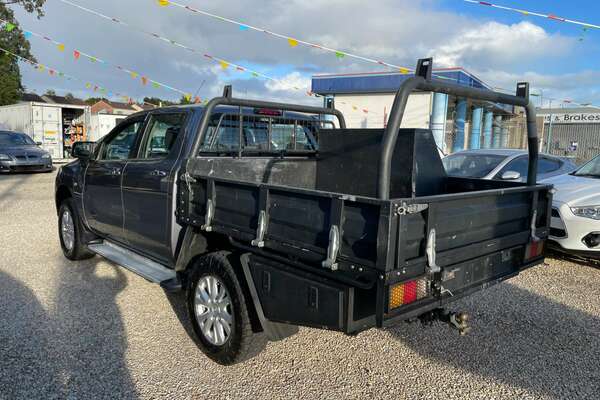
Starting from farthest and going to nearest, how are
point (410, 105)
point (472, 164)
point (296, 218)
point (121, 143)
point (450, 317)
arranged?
point (410, 105)
point (472, 164)
point (121, 143)
point (450, 317)
point (296, 218)

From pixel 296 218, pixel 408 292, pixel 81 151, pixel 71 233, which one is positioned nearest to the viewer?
pixel 408 292

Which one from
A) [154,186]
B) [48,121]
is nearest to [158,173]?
[154,186]

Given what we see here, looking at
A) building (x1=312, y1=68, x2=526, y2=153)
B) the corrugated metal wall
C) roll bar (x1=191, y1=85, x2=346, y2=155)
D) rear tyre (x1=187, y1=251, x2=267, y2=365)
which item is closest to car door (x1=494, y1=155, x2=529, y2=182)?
roll bar (x1=191, y1=85, x2=346, y2=155)

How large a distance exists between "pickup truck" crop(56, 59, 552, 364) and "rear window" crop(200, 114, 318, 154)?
0.5 inches

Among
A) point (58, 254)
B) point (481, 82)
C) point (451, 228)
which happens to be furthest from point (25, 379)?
point (481, 82)

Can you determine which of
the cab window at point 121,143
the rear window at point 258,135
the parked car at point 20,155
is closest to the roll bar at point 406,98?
the rear window at point 258,135

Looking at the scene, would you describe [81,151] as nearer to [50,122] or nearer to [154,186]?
[154,186]

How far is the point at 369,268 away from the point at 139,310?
2.75 m

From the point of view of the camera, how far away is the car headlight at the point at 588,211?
17.7 feet

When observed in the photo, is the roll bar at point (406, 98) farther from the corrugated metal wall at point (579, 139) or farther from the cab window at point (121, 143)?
the corrugated metal wall at point (579, 139)

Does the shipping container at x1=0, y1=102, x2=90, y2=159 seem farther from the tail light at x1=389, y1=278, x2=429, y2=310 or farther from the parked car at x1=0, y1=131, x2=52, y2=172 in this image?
the tail light at x1=389, y1=278, x2=429, y2=310

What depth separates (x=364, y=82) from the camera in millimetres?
24625

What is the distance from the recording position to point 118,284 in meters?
5.09

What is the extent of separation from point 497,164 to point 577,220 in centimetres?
246
